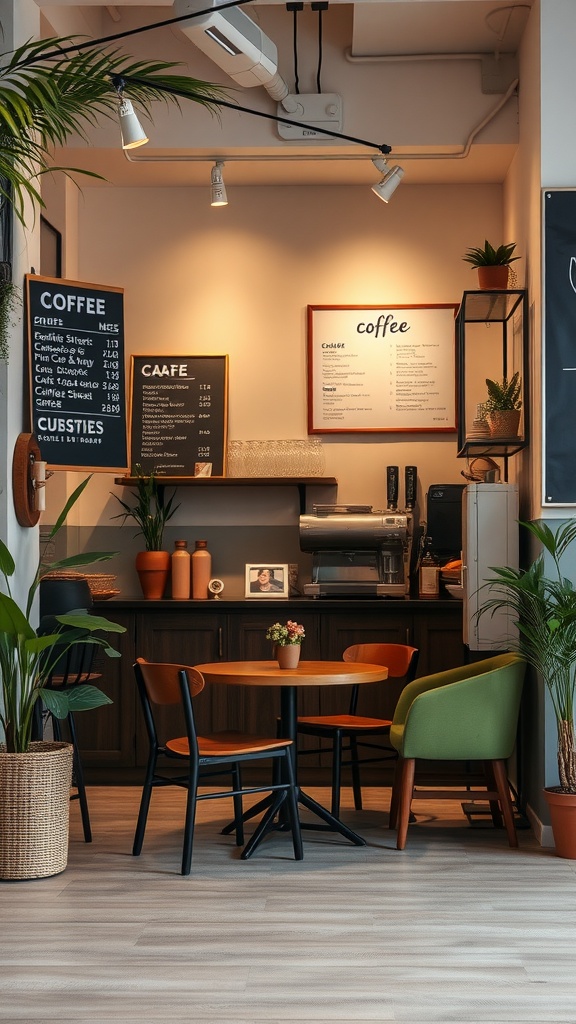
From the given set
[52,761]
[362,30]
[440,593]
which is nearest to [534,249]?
[362,30]

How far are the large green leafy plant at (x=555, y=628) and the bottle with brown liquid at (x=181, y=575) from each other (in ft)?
6.77

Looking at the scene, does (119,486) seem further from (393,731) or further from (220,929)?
(220,929)

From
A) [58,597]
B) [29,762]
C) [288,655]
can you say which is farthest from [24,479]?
[288,655]

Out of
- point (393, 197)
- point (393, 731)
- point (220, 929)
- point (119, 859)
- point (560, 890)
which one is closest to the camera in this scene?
point (220, 929)

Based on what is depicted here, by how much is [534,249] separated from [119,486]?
2.75 m

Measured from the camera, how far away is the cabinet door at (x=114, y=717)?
5.76 metres

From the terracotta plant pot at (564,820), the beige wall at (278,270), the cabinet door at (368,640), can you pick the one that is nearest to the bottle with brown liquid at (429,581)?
the cabinet door at (368,640)

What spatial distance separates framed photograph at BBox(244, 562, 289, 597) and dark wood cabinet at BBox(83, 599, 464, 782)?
9.7 inches

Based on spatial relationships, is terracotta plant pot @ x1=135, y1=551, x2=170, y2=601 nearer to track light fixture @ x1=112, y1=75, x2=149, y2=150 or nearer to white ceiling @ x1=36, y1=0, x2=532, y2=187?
white ceiling @ x1=36, y1=0, x2=532, y2=187

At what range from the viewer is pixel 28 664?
4.04m

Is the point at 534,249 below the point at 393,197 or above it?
below

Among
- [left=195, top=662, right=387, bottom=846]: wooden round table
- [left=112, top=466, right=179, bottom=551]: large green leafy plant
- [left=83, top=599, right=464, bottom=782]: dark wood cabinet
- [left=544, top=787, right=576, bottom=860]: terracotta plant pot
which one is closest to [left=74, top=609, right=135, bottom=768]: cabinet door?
[left=83, top=599, right=464, bottom=782]: dark wood cabinet

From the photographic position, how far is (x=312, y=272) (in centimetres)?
639

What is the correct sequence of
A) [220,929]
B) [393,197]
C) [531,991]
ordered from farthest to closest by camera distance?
1. [393,197]
2. [220,929]
3. [531,991]
